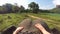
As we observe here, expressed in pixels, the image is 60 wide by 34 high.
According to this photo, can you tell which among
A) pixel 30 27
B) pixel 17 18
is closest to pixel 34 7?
pixel 17 18

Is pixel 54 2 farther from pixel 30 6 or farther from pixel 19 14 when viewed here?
pixel 19 14

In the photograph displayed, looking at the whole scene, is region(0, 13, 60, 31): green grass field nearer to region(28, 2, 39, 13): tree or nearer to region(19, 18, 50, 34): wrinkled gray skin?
region(28, 2, 39, 13): tree

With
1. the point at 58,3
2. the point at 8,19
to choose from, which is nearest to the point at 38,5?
the point at 58,3

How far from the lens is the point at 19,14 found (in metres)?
2.85

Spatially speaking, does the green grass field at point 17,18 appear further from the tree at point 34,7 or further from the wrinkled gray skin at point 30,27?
the wrinkled gray skin at point 30,27

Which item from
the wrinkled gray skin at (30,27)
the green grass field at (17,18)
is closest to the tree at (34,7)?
the green grass field at (17,18)

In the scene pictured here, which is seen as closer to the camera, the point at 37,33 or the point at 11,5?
the point at 37,33

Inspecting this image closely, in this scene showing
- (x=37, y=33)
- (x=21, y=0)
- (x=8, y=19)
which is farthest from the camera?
(x=21, y=0)

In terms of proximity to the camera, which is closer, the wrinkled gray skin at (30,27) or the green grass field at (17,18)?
the wrinkled gray skin at (30,27)

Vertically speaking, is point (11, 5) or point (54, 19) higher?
point (11, 5)

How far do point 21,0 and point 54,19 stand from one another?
0.59 metres

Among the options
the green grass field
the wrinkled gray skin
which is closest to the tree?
the green grass field

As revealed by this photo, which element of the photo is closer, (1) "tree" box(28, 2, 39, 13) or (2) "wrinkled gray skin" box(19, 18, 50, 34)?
(2) "wrinkled gray skin" box(19, 18, 50, 34)

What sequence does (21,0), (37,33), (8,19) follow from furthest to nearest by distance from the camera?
1. (21,0)
2. (8,19)
3. (37,33)
